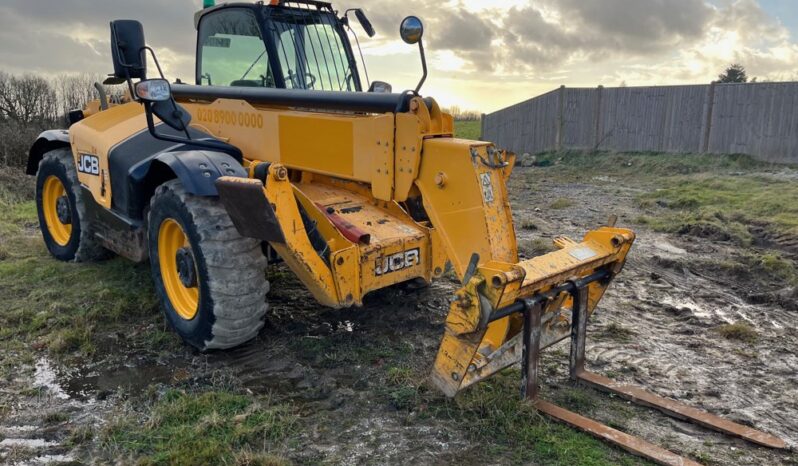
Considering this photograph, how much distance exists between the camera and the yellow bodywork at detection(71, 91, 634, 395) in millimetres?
3373

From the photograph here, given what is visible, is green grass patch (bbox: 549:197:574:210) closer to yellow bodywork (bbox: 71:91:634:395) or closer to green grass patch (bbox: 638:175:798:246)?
green grass patch (bbox: 638:175:798:246)

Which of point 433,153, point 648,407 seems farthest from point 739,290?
point 433,153

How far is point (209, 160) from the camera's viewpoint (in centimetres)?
423

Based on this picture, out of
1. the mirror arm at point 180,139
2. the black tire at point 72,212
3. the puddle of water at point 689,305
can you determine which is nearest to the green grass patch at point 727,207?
the puddle of water at point 689,305

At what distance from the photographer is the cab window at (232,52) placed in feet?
17.0

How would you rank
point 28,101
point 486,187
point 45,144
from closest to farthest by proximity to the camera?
point 486,187 → point 45,144 → point 28,101

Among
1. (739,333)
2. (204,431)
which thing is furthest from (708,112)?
(204,431)

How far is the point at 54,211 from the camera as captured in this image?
6.83 meters

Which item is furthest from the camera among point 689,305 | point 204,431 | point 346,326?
point 689,305

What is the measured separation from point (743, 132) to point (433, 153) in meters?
15.5

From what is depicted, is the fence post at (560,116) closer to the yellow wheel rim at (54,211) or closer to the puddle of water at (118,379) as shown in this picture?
the yellow wheel rim at (54,211)

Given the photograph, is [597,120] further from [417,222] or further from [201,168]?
[201,168]

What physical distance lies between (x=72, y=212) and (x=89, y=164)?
89 centimetres

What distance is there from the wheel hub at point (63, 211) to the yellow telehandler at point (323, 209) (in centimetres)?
112
